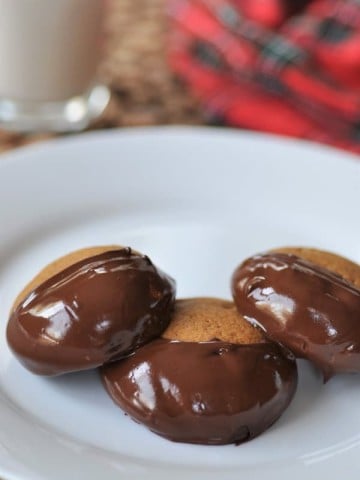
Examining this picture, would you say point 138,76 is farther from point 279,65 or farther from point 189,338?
point 189,338

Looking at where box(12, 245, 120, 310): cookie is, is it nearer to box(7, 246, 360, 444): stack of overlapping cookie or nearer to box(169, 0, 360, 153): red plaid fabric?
box(7, 246, 360, 444): stack of overlapping cookie

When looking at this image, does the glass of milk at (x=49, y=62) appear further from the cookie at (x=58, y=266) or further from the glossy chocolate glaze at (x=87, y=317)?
the glossy chocolate glaze at (x=87, y=317)

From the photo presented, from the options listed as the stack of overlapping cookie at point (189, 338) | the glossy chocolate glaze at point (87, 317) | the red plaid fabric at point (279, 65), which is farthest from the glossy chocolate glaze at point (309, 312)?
the red plaid fabric at point (279, 65)

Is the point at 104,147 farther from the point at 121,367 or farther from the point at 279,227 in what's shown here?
the point at 121,367

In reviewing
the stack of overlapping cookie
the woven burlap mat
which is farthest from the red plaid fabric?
the stack of overlapping cookie

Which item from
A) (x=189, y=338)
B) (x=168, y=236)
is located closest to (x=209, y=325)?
(x=189, y=338)
